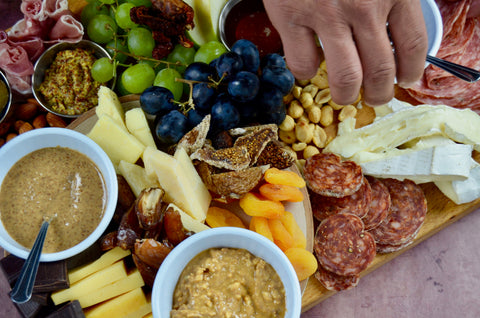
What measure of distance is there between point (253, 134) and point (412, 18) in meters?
0.56

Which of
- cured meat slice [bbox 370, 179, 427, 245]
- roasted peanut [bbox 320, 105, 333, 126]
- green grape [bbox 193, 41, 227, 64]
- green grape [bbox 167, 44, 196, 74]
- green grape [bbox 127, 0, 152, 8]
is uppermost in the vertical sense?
green grape [bbox 127, 0, 152, 8]

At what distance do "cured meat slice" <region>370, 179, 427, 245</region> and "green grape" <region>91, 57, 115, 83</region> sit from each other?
1.07 meters

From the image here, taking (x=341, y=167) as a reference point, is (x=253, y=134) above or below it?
above

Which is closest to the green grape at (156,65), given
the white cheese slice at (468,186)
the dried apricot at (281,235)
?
the dried apricot at (281,235)

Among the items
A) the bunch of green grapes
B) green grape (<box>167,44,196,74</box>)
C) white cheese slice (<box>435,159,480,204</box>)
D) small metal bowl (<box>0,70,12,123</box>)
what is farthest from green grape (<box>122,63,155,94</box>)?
white cheese slice (<box>435,159,480,204</box>)

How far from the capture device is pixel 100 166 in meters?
1.17

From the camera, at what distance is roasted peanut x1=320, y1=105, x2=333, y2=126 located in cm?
155

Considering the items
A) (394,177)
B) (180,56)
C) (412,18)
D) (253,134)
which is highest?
(412,18)

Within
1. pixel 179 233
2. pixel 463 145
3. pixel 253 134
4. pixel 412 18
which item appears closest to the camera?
pixel 412 18

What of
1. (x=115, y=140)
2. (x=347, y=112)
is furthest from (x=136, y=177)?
(x=347, y=112)

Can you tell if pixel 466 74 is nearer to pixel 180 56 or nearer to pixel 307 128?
pixel 307 128

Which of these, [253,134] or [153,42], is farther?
[153,42]

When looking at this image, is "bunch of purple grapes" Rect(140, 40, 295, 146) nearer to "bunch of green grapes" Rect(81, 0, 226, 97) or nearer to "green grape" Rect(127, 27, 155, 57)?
"bunch of green grapes" Rect(81, 0, 226, 97)

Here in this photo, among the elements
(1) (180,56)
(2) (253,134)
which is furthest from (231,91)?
(1) (180,56)
